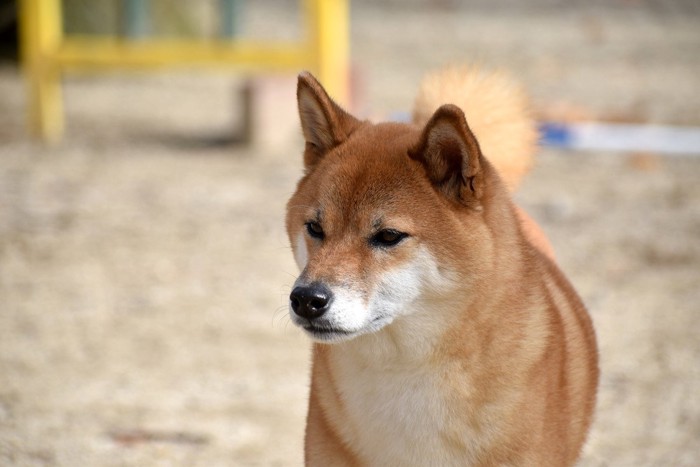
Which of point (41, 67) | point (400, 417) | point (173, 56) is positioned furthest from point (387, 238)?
point (41, 67)

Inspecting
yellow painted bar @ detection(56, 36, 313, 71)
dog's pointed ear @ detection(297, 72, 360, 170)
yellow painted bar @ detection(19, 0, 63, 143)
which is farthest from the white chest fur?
yellow painted bar @ detection(19, 0, 63, 143)

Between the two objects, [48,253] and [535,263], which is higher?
[535,263]

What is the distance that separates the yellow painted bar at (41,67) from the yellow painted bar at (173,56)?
129 mm

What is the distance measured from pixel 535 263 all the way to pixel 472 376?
44 cm

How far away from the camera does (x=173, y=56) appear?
8.70 metres

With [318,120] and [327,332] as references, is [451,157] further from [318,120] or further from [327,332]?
[327,332]

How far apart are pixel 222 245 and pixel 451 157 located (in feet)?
12.5

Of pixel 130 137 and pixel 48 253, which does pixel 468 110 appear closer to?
pixel 48 253

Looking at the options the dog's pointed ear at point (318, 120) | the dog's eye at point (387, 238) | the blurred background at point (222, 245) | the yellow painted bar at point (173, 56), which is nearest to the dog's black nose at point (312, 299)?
the dog's eye at point (387, 238)

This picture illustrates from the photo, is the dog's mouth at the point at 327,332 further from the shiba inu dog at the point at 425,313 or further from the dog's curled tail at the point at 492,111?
the dog's curled tail at the point at 492,111

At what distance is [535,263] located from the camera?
288 centimetres

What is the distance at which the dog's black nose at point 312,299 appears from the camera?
2.47 m

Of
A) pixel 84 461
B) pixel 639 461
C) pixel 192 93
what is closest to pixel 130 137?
pixel 192 93

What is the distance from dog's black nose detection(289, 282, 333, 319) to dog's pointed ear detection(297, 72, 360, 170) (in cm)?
56
